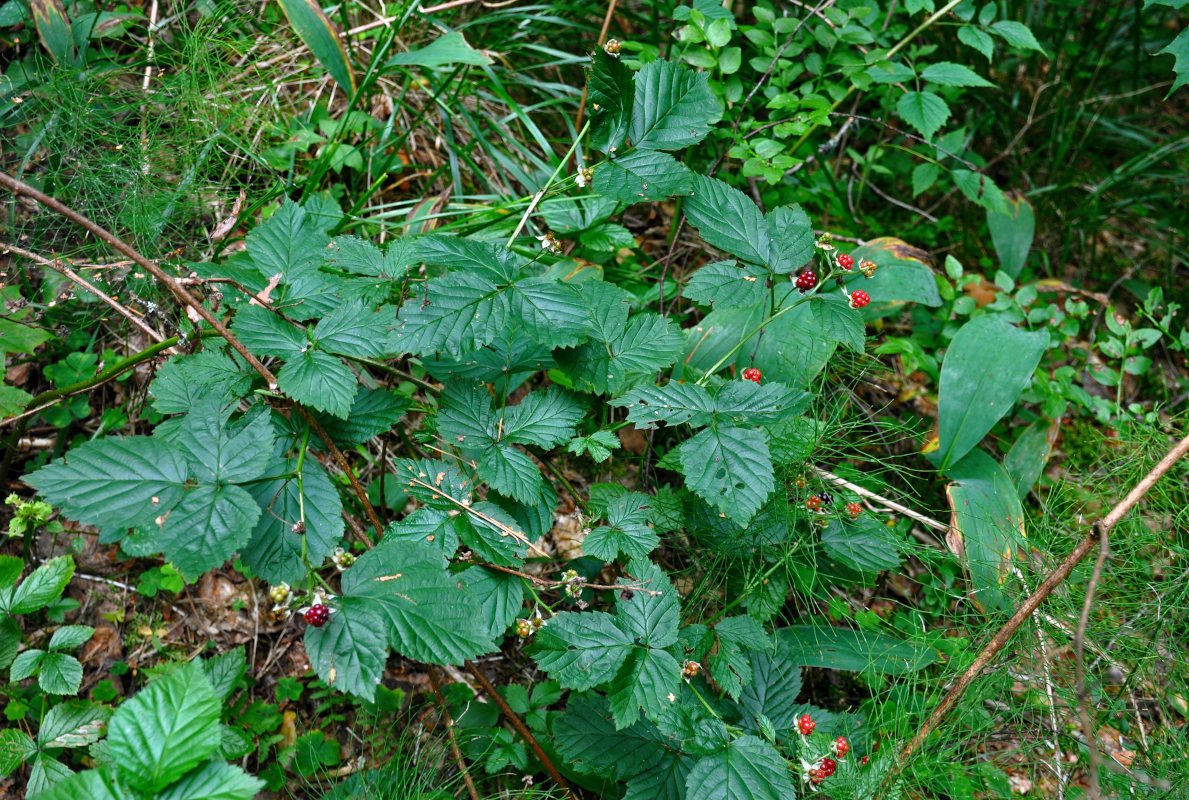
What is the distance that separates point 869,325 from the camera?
83.3 inches

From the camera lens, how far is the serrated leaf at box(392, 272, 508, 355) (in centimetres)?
123

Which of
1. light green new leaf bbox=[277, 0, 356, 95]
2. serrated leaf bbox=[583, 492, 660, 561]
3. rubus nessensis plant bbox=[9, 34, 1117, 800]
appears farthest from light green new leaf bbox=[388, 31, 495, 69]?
serrated leaf bbox=[583, 492, 660, 561]

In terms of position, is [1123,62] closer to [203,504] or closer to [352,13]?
[352,13]

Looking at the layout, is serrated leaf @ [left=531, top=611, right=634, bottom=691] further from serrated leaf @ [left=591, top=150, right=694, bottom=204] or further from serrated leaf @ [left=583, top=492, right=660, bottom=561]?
serrated leaf @ [left=591, top=150, right=694, bottom=204]

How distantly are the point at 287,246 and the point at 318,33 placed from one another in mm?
933

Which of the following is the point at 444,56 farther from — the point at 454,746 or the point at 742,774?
the point at 742,774

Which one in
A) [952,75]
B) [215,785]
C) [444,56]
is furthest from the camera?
[444,56]

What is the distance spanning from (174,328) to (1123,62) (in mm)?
3476

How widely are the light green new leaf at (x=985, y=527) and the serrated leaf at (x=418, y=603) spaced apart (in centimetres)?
107

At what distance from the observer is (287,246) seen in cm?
139

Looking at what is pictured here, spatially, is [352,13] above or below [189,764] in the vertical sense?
above

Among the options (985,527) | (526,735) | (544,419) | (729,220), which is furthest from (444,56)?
(985,527)

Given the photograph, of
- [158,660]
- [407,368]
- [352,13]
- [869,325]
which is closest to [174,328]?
[407,368]

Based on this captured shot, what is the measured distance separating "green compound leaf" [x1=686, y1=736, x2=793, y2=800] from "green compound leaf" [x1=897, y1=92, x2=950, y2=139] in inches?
59.1
